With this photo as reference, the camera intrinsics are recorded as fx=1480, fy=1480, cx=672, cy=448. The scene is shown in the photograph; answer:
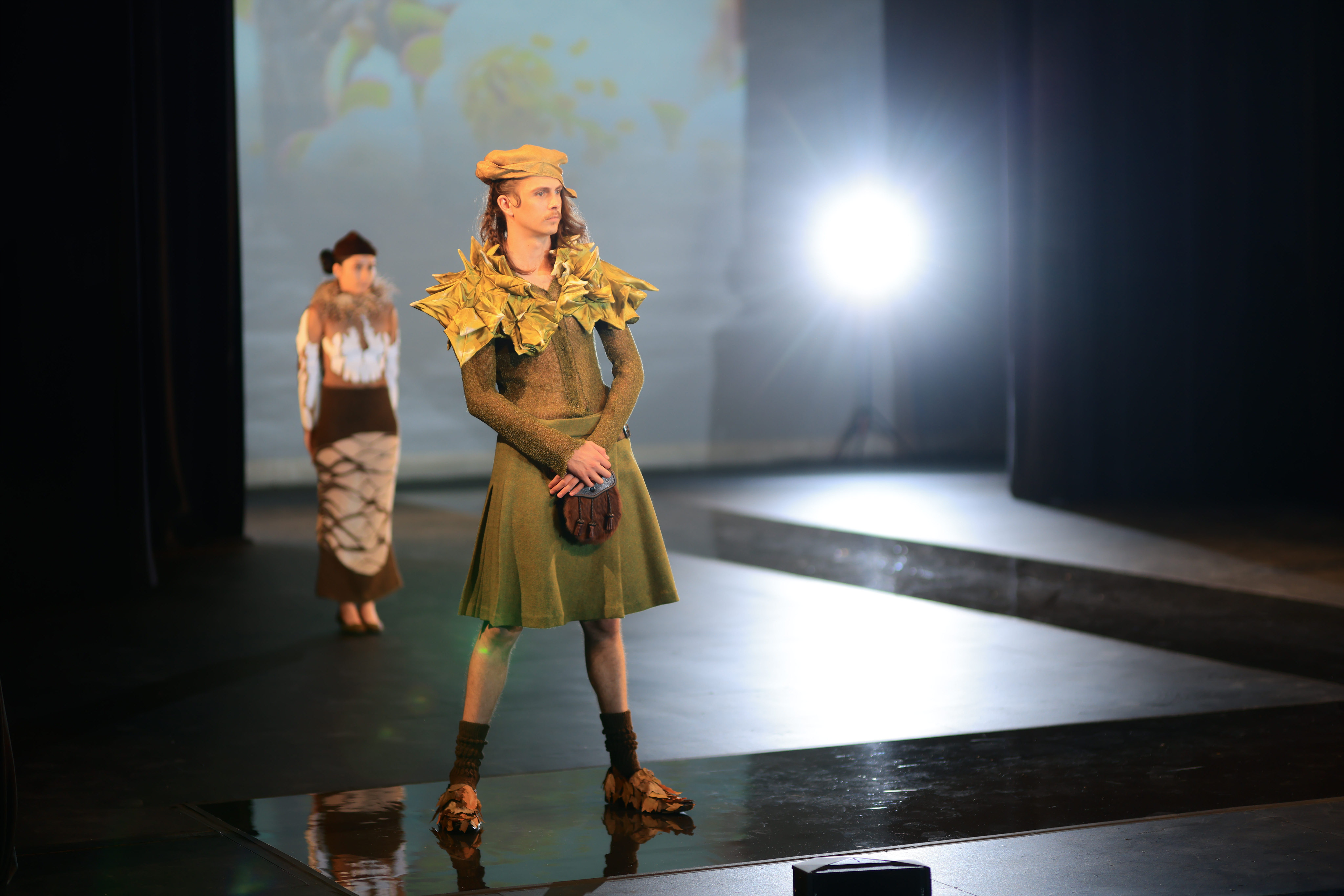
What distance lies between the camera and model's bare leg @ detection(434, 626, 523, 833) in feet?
9.98

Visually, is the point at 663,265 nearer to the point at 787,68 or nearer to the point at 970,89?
the point at 787,68

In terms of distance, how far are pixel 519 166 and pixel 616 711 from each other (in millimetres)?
1168

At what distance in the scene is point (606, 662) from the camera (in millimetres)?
3164

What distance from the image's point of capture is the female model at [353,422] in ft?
17.2

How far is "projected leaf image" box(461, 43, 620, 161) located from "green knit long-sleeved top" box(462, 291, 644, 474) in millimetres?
7830

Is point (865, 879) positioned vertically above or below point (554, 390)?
below

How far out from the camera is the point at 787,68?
476 inches

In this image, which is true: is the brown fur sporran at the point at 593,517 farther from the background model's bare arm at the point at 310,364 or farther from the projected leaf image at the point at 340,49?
the projected leaf image at the point at 340,49

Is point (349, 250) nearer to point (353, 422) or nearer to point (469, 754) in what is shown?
point (353, 422)

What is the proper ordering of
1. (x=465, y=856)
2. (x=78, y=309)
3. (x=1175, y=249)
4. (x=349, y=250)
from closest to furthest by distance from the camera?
(x=465, y=856), (x=349, y=250), (x=78, y=309), (x=1175, y=249)

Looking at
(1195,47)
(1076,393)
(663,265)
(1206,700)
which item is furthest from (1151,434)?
(1206,700)

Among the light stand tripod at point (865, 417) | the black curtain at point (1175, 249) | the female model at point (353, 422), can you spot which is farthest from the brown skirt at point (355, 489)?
the light stand tripod at point (865, 417)

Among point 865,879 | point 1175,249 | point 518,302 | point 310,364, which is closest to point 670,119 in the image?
point 1175,249

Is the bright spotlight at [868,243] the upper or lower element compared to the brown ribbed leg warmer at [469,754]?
upper
